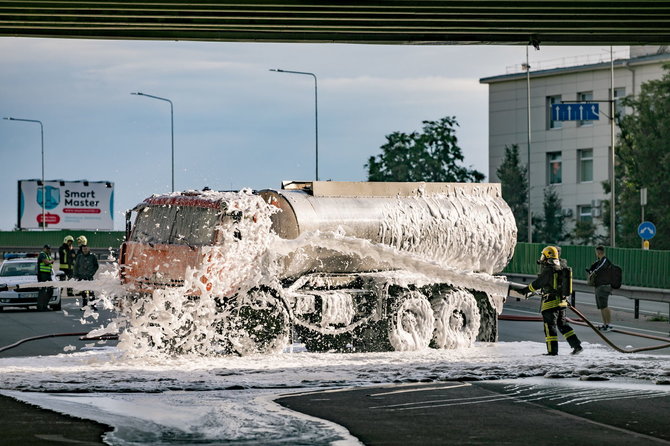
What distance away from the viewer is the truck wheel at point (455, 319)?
21156mm

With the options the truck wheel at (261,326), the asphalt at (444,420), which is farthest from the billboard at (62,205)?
the asphalt at (444,420)

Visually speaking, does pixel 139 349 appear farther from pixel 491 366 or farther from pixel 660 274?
pixel 660 274

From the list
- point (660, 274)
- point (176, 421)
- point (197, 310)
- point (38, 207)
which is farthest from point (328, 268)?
point (38, 207)

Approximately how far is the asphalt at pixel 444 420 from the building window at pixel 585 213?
68441 mm

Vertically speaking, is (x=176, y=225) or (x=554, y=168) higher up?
(x=554, y=168)

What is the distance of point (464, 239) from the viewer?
2156 centimetres

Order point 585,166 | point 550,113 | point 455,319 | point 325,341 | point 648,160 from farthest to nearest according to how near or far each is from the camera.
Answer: point 585,166 < point 550,113 < point 648,160 < point 455,319 < point 325,341

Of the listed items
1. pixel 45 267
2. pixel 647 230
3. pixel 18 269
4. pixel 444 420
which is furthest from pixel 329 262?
pixel 647 230

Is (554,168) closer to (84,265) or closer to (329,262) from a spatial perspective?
(84,265)

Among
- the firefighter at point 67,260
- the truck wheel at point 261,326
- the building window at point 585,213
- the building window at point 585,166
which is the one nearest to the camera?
the truck wheel at point 261,326

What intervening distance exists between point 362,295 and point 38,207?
6061 centimetres

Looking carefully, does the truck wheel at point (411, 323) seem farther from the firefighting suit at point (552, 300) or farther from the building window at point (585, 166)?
the building window at point (585, 166)

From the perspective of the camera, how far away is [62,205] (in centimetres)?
7794

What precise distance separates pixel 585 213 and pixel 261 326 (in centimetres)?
6617
